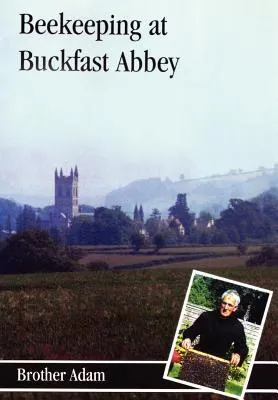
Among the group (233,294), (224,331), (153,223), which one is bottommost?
(224,331)

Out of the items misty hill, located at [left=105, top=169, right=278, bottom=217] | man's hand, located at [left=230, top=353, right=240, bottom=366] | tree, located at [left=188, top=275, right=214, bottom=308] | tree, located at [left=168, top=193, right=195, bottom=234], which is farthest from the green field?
misty hill, located at [left=105, top=169, right=278, bottom=217]

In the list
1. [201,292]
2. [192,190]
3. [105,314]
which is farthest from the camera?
[105,314]

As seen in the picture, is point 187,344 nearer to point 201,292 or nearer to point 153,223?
point 201,292

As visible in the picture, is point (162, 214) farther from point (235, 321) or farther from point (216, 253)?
point (235, 321)

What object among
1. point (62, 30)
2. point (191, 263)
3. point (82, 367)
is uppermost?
point (62, 30)

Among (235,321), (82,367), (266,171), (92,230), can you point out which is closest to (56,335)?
(82,367)

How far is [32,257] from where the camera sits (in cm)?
776

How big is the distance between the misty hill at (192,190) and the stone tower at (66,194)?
0.26 m

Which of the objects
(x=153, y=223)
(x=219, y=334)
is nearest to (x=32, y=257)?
(x=153, y=223)

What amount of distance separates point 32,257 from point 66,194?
0.59 meters

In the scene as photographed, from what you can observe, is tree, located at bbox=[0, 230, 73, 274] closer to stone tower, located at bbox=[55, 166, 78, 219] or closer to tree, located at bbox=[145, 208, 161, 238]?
stone tower, located at bbox=[55, 166, 78, 219]

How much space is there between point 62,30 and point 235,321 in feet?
8.33

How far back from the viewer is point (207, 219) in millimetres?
7648

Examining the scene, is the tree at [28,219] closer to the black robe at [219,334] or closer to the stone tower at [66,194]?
the stone tower at [66,194]
